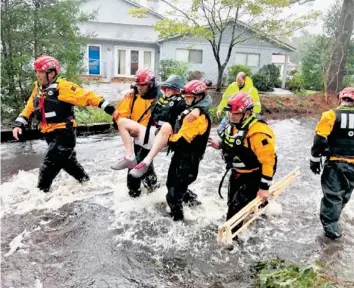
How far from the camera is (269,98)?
16891mm

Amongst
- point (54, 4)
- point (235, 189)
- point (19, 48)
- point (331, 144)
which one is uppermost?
point (54, 4)

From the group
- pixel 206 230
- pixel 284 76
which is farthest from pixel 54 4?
pixel 284 76

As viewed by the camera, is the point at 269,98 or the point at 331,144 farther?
the point at 269,98

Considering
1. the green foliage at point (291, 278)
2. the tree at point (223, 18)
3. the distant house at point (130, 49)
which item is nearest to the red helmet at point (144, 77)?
the green foliage at point (291, 278)

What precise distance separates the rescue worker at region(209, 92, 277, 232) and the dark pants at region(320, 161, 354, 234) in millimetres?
1073

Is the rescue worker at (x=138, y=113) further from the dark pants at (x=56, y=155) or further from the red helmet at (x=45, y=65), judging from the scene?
the red helmet at (x=45, y=65)

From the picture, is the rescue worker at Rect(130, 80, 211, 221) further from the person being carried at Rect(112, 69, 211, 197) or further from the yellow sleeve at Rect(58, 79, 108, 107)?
the yellow sleeve at Rect(58, 79, 108, 107)

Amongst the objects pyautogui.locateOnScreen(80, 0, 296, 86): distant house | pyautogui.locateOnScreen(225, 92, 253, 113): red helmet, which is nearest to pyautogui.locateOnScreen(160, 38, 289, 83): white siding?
pyautogui.locateOnScreen(80, 0, 296, 86): distant house

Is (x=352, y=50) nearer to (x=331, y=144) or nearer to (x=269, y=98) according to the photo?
(x=269, y=98)

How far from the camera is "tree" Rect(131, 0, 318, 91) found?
51.1ft

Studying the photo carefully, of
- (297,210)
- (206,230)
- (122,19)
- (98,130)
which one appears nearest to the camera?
(206,230)

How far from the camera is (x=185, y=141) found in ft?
15.3

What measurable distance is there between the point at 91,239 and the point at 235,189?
6.91 ft

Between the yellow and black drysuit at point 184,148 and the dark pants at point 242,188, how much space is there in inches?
22.9
